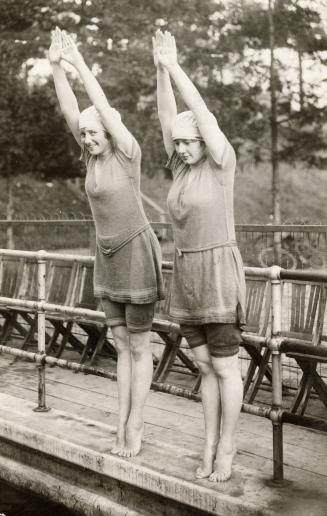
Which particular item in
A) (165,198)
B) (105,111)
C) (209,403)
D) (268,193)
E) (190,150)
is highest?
(105,111)

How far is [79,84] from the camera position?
20250 millimetres

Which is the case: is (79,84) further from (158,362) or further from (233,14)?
(158,362)

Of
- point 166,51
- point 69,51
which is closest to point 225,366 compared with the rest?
point 166,51

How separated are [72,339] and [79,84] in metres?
14.0

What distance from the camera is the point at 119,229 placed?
3910 mm

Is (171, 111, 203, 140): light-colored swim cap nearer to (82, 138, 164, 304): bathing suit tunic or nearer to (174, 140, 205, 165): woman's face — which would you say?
(174, 140, 205, 165): woman's face

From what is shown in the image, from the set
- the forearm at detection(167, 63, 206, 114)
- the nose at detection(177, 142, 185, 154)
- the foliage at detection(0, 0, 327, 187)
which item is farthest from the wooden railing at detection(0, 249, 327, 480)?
the foliage at detection(0, 0, 327, 187)

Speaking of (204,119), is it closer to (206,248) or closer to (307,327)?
(206,248)

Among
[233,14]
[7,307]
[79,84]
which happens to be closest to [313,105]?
[233,14]

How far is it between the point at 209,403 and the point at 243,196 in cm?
2544

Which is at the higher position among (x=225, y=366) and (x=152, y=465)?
(x=225, y=366)

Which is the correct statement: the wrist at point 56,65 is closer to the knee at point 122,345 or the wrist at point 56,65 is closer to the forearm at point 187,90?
the forearm at point 187,90

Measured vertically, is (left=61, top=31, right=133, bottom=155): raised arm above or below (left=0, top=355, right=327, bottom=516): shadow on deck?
above

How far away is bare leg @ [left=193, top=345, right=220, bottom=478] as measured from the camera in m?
3.67
